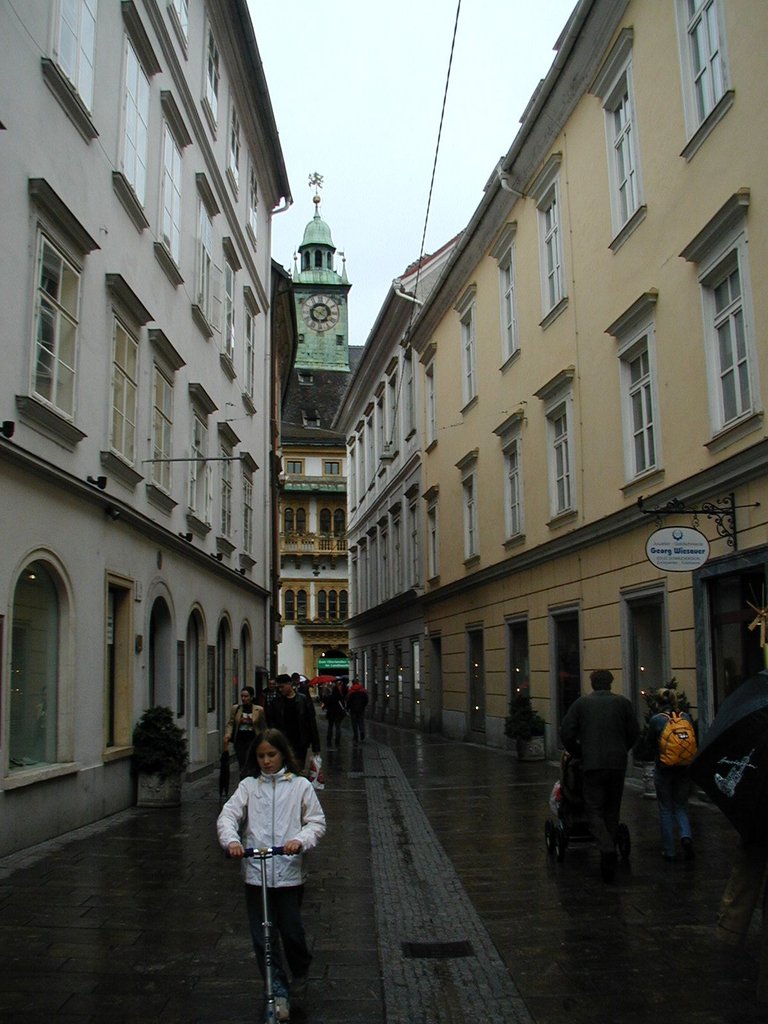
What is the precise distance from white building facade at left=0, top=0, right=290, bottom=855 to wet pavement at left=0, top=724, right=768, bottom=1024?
6.42 ft

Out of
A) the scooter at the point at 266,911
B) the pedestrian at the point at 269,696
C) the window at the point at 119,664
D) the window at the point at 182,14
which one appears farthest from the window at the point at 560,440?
the scooter at the point at 266,911

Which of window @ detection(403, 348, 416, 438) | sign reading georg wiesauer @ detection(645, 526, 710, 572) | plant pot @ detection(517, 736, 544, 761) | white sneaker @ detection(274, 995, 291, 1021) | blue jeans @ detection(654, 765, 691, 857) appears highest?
window @ detection(403, 348, 416, 438)

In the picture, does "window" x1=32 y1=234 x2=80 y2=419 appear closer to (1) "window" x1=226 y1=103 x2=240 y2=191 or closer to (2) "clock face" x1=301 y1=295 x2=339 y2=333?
(1) "window" x1=226 y1=103 x2=240 y2=191

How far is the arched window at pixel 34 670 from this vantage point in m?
10.8

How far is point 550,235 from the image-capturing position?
2027cm

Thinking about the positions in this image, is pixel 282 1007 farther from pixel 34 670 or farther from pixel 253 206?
pixel 253 206


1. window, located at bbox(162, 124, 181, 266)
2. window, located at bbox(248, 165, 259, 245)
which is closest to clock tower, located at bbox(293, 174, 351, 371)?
window, located at bbox(248, 165, 259, 245)

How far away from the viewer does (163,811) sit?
44.0 feet

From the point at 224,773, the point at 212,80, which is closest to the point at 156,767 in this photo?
the point at 224,773

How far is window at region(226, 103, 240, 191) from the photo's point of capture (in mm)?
23125

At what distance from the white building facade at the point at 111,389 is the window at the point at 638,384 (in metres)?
7.04

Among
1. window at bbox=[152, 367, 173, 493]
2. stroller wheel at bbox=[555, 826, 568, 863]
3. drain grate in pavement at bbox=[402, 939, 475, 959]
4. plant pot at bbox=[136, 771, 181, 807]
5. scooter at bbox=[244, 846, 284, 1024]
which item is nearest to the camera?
scooter at bbox=[244, 846, 284, 1024]

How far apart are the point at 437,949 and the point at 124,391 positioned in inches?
385

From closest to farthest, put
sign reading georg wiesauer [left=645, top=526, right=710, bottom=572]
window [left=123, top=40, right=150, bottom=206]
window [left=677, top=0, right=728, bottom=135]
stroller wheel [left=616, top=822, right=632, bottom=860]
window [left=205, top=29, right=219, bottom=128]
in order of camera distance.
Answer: stroller wheel [left=616, top=822, right=632, bottom=860] < sign reading georg wiesauer [left=645, top=526, right=710, bottom=572] < window [left=677, top=0, right=728, bottom=135] < window [left=123, top=40, right=150, bottom=206] < window [left=205, top=29, right=219, bottom=128]
